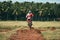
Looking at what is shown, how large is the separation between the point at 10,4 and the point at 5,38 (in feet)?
191

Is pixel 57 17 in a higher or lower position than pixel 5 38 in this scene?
lower

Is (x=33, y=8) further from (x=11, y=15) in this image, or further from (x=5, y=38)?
(x=5, y=38)

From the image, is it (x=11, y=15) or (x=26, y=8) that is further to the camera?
(x=26, y=8)

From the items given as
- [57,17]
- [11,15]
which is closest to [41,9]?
[57,17]

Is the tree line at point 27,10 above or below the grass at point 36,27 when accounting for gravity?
below

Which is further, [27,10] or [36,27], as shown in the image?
[27,10]

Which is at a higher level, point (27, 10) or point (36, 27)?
point (36, 27)

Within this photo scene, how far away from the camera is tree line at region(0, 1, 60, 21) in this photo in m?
63.7

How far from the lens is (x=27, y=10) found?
66.4 metres

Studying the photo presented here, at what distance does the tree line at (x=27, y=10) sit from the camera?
63.7 meters

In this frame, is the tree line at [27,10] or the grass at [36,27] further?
the tree line at [27,10]

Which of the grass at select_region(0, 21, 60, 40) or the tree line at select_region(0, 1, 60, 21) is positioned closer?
the grass at select_region(0, 21, 60, 40)

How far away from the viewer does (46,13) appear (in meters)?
66.6

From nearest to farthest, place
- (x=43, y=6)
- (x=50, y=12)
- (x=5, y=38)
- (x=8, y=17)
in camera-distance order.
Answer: (x=5, y=38) → (x=8, y=17) → (x=50, y=12) → (x=43, y=6)
